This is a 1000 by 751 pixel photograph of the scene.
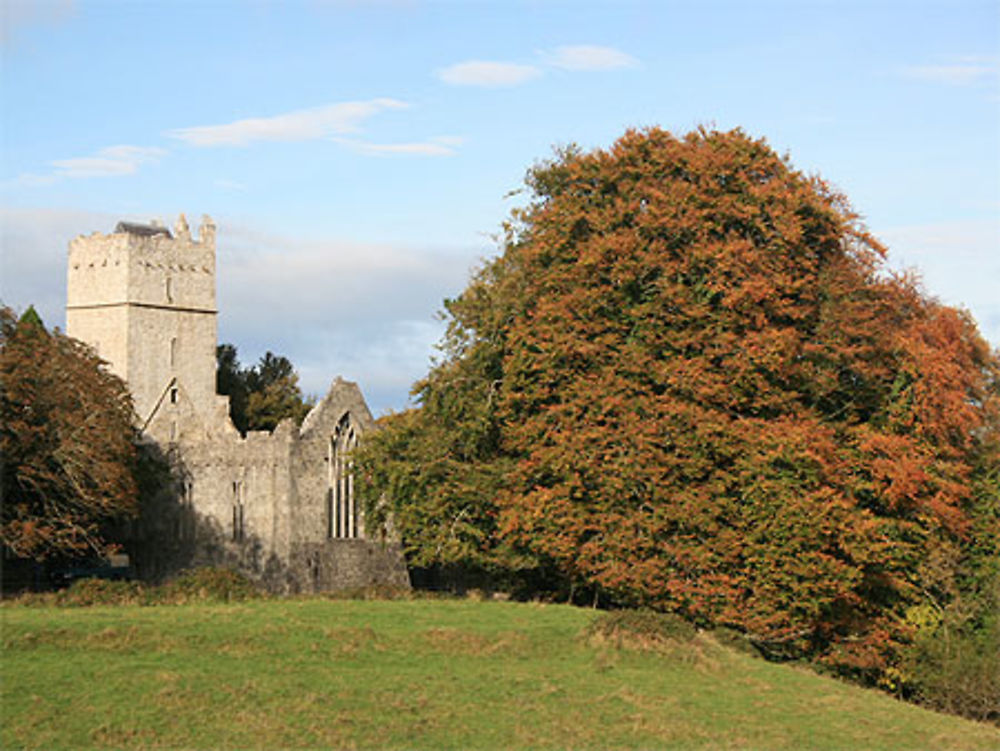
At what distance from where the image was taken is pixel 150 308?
199 ft

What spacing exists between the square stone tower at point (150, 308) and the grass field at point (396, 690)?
35.1 m

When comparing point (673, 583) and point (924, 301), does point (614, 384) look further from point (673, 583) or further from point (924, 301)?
point (924, 301)

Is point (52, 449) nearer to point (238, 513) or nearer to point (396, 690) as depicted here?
point (238, 513)

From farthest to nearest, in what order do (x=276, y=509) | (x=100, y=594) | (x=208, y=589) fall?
(x=276, y=509)
(x=208, y=589)
(x=100, y=594)

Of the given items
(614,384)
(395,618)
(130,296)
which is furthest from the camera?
(130,296)

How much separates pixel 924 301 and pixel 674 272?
22.7 ft

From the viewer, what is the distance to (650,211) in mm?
34125

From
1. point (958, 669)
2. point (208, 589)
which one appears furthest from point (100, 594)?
point (958, 669)

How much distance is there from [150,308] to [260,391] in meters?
9.87

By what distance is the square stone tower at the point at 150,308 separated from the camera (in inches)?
2356

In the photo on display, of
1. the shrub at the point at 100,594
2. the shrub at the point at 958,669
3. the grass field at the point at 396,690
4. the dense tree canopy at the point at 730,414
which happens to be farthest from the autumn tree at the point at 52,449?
the shrub at the point at 958,669

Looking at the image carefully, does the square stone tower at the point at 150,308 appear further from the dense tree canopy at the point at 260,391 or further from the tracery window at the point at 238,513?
the tracery window at the point at 238,513

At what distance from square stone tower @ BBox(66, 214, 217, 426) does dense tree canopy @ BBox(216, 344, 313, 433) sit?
3.65 metres

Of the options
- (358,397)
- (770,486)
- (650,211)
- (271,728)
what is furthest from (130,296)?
(271,728)
